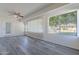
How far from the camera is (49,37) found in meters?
5.29

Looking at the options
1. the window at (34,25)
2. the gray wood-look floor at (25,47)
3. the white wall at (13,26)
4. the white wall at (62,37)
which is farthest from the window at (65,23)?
the white wall at (13,26)

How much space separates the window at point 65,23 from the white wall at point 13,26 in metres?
1.13

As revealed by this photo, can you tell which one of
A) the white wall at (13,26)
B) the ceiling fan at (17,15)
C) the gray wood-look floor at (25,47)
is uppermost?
the ceiling fan at (17,15)

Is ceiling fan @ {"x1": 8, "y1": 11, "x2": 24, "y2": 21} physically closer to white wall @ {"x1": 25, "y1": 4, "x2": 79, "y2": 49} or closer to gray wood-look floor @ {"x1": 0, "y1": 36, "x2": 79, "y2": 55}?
gray wood-look floor @ {"x1": 0, "y1": 36, "x2": 79, "y2": 55}

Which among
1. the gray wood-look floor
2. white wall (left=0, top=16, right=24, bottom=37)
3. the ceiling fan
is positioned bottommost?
the gray wood-look floor

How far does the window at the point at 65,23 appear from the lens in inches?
184

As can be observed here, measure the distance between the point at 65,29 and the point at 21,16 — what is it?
154cm

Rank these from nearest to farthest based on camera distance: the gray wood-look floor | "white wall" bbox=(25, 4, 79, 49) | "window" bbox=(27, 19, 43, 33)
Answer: the gray wood-look floor, "window" bbox=(27, 19, 43, 33), "white wall" bbox=(25, 4, 79, 49)

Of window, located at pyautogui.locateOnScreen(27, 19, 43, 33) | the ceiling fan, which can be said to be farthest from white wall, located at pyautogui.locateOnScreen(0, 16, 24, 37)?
window, located at pyautogui.locateOnScreen(27, 19, 43, 33)

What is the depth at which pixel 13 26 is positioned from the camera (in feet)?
14.4

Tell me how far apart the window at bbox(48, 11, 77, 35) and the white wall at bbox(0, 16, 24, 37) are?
1132 millimetres

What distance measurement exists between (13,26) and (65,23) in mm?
1742

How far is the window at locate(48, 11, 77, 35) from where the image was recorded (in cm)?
468

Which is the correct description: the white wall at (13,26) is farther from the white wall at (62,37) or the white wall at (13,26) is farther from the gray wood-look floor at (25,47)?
the white wall at (62,37)
